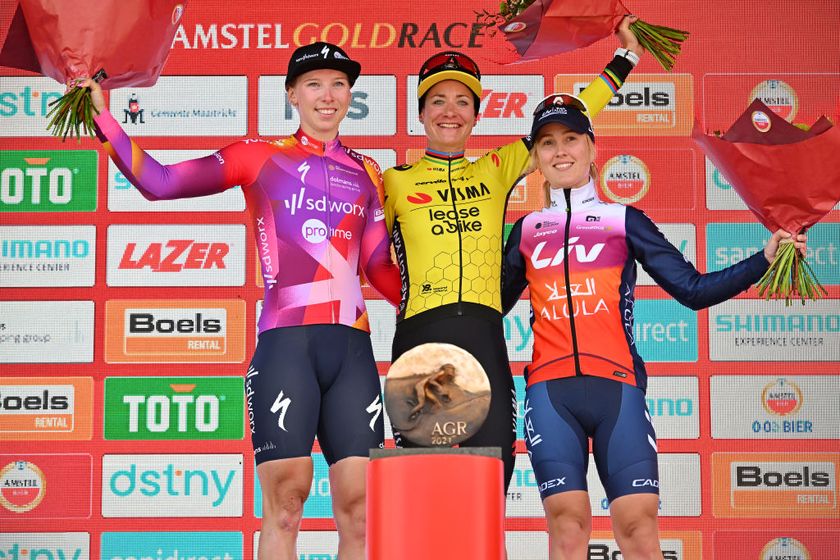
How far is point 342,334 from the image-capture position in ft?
11.2

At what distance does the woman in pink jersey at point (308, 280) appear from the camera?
329 centimetres

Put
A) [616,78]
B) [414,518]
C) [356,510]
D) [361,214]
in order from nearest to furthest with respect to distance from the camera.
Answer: [414,518], [356,510], [361,214], [616,78]

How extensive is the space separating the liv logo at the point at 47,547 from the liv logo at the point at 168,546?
10cm

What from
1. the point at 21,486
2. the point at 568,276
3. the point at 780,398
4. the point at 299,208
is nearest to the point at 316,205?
the point at 299,208

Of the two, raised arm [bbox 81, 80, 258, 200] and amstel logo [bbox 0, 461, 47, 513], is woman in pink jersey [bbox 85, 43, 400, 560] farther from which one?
amstel logo [bbox 0, 461, 47, 513]

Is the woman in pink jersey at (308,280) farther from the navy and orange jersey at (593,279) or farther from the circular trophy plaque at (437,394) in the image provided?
the circular trophy plaque at (437,394)

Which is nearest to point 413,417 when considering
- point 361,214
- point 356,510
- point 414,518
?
point 414,518

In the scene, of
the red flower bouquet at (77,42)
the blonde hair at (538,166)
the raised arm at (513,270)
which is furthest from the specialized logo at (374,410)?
the red flower bouquet at (77,42)

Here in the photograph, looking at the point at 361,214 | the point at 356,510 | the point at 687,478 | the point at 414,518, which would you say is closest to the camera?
the point at 414,518

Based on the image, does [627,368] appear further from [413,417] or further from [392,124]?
[392,124]

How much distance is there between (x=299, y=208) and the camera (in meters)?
3.51

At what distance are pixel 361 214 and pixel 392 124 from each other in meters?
1.51

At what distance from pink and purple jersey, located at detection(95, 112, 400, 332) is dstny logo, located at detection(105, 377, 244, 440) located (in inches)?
58.8

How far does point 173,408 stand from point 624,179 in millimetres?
2140
